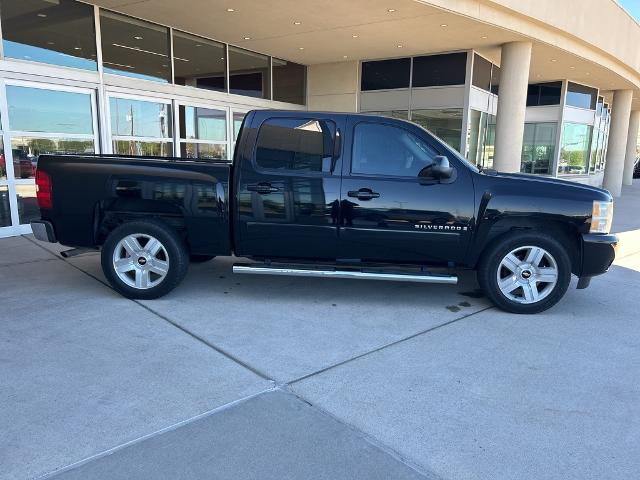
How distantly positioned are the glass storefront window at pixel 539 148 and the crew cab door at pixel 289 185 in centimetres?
1663

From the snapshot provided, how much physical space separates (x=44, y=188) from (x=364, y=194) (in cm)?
339

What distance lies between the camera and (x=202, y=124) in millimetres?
12328

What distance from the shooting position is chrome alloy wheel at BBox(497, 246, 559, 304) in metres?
4.95

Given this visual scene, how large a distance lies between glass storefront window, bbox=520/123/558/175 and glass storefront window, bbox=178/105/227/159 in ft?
41.3

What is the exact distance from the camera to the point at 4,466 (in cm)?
251

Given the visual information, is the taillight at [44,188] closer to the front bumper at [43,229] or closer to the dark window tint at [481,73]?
the front bumper at [43,229]

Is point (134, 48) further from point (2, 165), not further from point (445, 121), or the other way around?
point (445, 121)

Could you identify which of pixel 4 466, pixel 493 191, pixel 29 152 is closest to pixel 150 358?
pixel 4 466

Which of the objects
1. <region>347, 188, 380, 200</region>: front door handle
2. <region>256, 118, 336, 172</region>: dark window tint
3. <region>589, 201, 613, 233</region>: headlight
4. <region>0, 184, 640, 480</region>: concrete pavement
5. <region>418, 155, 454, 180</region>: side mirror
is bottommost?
<region>0, 184, 640, 480</region>: concrete pavement

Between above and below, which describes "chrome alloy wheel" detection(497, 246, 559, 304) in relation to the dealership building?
below

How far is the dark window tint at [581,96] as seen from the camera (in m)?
19.5

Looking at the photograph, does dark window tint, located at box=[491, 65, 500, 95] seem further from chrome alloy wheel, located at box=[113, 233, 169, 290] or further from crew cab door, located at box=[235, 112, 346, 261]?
chrome alloy wheel, located at box=[113, 233, 169, 290]

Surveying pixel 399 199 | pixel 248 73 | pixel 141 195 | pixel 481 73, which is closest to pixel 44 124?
pixel 141 195

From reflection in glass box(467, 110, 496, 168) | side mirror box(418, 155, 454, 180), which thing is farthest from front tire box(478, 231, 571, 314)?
reflection in glass box(467, 110, 496, 168)
